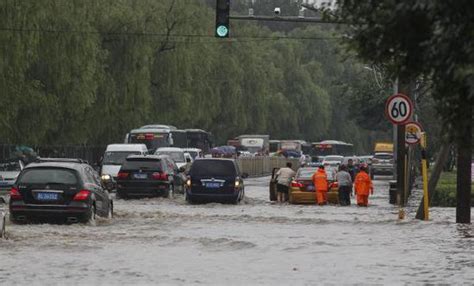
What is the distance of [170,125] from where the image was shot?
242ft

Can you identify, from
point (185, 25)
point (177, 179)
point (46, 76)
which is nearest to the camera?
point (177, 179)

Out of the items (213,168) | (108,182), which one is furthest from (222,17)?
(108,182)

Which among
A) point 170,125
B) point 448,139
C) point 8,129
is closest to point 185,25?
point 170,125

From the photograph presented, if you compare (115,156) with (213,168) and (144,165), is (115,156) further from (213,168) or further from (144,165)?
(213,168)

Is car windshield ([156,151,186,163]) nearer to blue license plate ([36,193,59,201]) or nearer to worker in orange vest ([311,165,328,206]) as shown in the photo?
worker in orange vest ([311,165,328,206])

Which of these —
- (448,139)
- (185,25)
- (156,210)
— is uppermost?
(185,25)

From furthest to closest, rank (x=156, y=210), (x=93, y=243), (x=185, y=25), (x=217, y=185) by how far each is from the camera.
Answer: (x=185, y=25)
(x=217, y=185)
(x=156, y=210)
(x=93, y=243)

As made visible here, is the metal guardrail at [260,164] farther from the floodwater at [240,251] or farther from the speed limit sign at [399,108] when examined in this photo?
the floodwater at [240,251]

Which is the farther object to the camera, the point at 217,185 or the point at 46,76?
the point at 46,76

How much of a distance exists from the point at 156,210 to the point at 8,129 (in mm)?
14869

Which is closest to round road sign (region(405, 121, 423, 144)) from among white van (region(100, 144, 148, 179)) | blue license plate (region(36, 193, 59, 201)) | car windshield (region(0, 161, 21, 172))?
blue license plate (region(36, 193, 59, 201))

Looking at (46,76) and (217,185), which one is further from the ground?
(46,76)

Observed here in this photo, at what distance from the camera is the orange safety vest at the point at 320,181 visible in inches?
1556

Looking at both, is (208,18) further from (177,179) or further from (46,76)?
(177,179)
